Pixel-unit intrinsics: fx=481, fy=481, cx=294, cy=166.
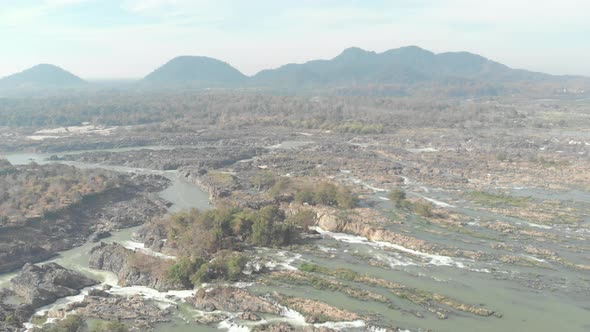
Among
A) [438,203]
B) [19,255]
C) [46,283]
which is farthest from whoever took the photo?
[438,203]

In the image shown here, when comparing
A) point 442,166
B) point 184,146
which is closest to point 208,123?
point 184,146

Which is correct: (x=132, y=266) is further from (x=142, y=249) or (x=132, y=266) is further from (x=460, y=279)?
(x=460, y=279)

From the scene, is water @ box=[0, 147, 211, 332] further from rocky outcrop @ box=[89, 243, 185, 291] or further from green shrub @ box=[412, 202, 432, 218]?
green shrub @ box=[412, 202, 432, 218]

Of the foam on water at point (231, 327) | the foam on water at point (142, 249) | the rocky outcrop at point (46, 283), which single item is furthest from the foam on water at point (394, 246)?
the rocky outcrop at point (46, 283)

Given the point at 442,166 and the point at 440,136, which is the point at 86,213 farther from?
the point at 440,136

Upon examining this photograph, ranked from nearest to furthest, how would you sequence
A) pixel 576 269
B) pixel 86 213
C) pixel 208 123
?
pixel 576 269 → pixel 86 213 → pixel 208 123

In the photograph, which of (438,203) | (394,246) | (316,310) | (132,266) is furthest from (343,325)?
(438,203)

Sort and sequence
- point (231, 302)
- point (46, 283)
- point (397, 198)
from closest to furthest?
point (231, 302) < point (46, 283) < point (397, 198)
